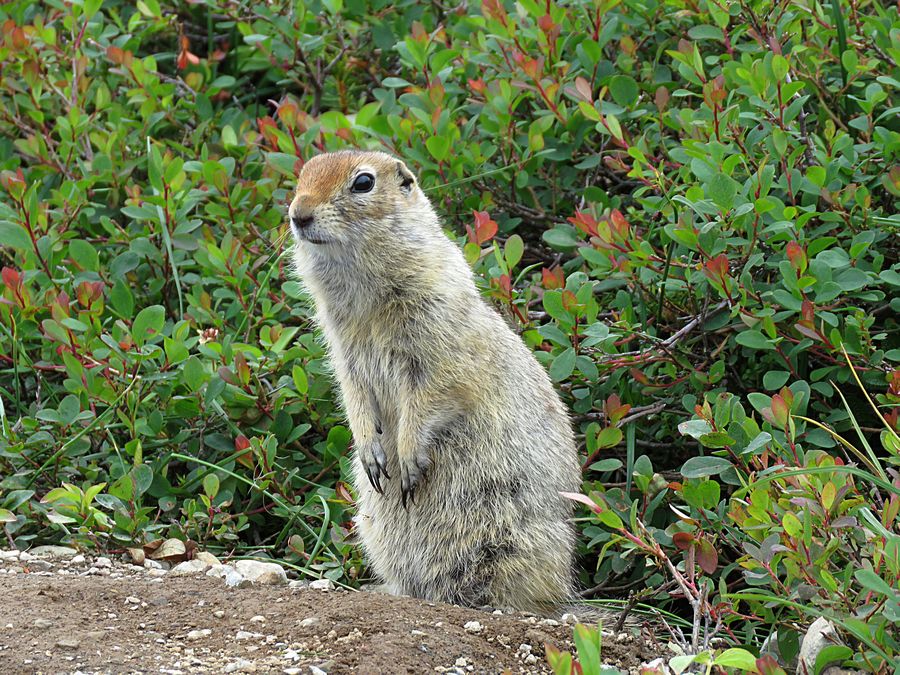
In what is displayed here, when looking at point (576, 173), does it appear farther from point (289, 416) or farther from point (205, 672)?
point (205, 672)

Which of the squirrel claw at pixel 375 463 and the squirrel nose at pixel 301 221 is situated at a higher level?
the squirrel nose at pixel 301 221

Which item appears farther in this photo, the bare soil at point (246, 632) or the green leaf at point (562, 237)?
the green leaf at point (562, 237)

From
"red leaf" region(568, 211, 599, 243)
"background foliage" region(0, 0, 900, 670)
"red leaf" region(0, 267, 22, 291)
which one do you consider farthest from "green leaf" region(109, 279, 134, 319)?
"red leaf" region(568, 211, 599, 243)

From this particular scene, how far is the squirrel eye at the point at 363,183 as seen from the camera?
4367 mm

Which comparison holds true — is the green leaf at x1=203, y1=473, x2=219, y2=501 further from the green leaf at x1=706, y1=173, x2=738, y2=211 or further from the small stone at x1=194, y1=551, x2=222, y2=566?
the green leaf at x1=706, y1=173, x2=738, y2=211

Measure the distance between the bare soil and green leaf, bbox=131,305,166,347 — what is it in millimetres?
1083

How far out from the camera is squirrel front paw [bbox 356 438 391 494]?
438 cm

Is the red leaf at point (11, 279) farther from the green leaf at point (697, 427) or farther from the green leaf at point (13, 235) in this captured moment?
the green leaf at point (697, 427)

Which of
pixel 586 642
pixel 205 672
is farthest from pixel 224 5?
pixel 586 642

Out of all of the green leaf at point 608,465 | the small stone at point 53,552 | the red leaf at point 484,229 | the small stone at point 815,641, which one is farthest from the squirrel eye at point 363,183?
the small stone at point 815,641

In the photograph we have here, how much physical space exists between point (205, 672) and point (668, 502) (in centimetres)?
196

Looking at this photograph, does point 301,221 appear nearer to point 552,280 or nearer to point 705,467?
point 552,280

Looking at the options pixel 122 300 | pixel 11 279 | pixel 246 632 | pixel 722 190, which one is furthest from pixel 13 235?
pixel 722 190

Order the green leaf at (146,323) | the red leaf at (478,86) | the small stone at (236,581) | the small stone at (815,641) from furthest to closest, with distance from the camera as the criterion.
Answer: the red leaf at (478,86), the green leaf at (146,323), the small stone at (236,581), the small stone at (815,641)
